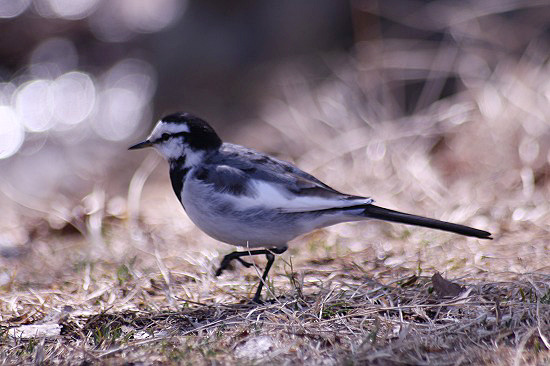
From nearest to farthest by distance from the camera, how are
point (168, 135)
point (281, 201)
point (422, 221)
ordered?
point (422, 221) < point (281, 201) < point (168, 135)

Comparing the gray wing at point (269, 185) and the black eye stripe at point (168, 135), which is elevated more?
the black eye stripe at point (168, 135)

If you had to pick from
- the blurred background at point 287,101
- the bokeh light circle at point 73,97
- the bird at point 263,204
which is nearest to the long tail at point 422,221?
the bird at point 263,204

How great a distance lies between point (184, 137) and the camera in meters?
4.86

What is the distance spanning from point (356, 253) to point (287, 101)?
170 inches

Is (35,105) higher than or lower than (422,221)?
lower

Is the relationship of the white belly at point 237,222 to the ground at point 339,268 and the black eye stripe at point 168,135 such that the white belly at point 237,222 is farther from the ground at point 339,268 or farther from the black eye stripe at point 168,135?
the black eye stripe at point 168,135

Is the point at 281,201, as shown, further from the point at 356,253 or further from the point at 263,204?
the point at 356,253

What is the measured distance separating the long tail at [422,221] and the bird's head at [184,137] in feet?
3.83

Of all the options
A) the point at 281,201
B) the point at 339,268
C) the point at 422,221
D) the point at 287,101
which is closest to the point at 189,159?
the point at 281,201

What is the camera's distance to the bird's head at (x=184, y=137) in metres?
4.84

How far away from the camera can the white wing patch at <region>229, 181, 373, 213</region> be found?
14.2ft

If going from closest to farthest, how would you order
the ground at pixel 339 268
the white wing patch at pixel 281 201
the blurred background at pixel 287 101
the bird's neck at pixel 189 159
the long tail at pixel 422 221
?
the ground at pixel 339 268, the long tail at pixel 422 221, the white wing patch at pixel 281 201, the bird's neck at pixel 189 159, the blurred background at pixel 287 101

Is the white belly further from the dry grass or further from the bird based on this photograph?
the dry grass

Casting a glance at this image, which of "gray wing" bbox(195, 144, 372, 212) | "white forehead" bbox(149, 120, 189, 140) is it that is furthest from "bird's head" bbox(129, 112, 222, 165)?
"gray wing" bbox(195, 144, 372, 212)
